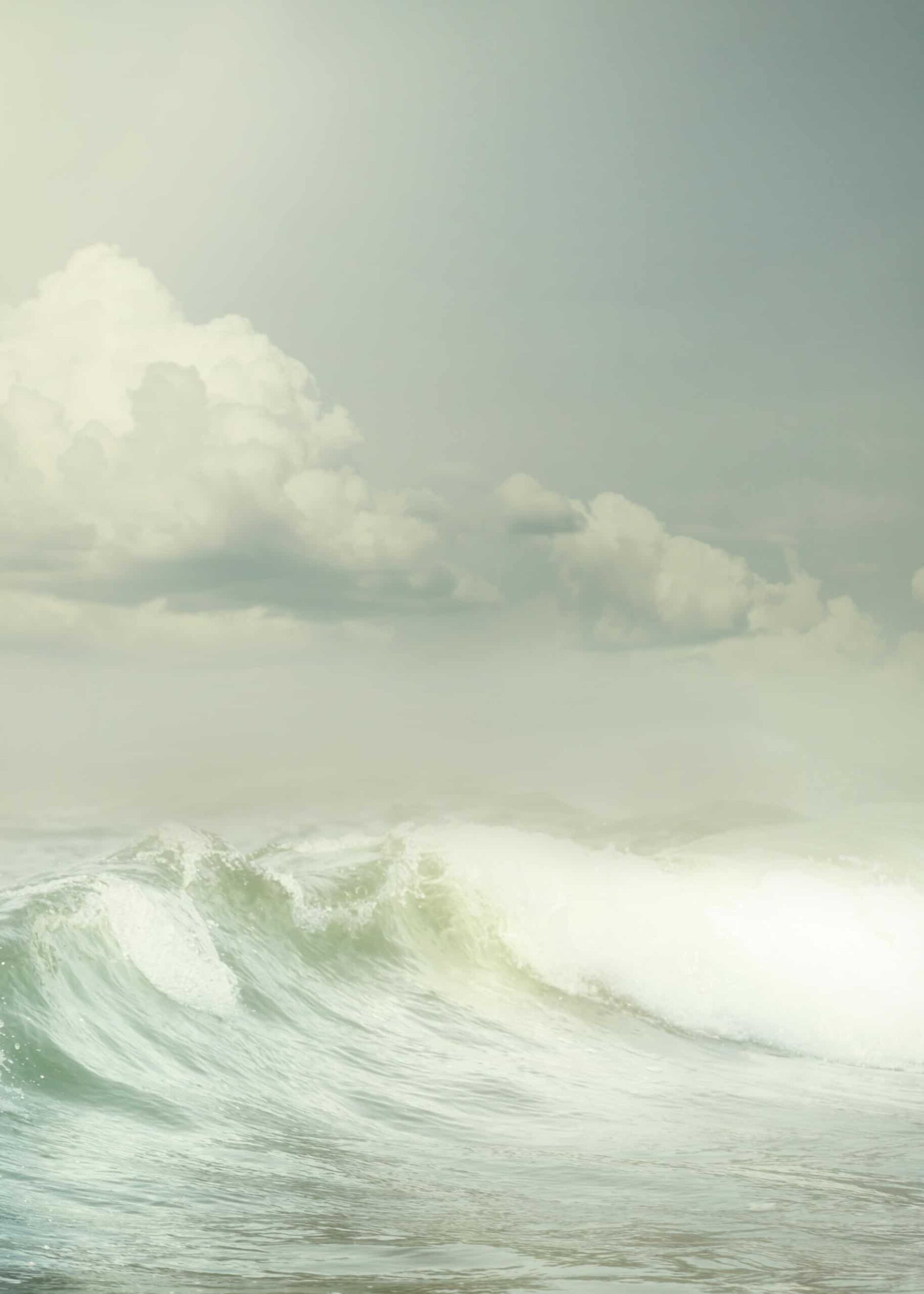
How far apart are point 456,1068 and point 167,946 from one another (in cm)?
234

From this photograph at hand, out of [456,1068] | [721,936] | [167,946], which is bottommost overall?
[456,1068]

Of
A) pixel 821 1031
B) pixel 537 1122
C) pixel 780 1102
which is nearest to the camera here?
pixel 537 1122

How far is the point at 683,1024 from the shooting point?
11992 mm

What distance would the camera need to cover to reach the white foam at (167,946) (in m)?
9.30

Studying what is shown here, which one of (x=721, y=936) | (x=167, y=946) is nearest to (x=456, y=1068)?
(x=167, y=946)

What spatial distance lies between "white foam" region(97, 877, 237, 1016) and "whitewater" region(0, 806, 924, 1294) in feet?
0.10

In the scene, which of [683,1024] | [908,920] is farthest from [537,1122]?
[908,920]

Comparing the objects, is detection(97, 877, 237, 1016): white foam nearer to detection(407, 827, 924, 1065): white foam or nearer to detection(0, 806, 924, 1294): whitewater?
detection(0, 806, 924, 1294): whitewater

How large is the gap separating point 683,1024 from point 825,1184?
6098 millimetres

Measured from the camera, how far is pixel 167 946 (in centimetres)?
973

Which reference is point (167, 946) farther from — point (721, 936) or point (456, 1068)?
point (721, 936)

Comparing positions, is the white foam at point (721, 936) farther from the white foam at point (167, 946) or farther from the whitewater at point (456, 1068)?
the white foam at point (167, 946)

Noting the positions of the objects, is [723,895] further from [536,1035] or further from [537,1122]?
[537,1122]

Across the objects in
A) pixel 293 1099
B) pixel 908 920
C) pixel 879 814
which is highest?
pixel 879 814
